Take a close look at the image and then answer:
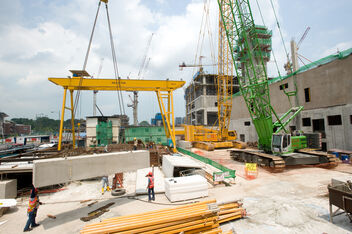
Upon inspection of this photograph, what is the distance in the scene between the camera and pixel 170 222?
5473 millimetres

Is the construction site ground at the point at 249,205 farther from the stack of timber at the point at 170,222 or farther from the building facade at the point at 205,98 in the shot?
the building facade at the point at 205,98

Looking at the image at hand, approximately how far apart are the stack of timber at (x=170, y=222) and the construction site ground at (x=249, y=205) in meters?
0.85

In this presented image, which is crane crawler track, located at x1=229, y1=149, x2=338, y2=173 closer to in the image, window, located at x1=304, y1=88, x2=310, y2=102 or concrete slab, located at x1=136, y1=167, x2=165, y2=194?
window, located at x1=304, y1=88, x2=310, y2=102

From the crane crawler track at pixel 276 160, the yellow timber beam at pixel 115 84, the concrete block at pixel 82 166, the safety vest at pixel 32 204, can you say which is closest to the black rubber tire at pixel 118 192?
the concrete block at pixel 82 166

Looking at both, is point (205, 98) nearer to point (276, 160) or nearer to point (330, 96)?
point (330, 96)

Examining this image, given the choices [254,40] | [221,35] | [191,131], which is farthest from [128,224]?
[221,35]

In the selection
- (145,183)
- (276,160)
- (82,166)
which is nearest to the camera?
(82,166)

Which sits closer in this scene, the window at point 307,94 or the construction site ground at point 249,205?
the construction site ground at point 249,205

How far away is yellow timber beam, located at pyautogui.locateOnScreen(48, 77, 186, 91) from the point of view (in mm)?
16422

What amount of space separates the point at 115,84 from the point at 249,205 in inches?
577

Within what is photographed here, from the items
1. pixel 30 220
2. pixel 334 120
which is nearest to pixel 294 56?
pixel 334 120

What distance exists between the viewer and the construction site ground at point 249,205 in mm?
6180

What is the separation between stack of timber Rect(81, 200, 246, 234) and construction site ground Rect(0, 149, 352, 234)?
33.5 inches

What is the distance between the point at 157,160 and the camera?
659 inches
